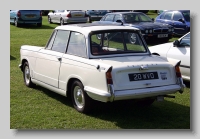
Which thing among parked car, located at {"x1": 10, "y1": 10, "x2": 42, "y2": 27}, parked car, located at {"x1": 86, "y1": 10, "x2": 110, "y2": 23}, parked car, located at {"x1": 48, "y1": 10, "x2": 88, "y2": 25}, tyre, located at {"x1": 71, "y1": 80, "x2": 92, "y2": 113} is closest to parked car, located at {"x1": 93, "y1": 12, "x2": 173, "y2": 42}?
parked car, located at {"x1": 48, "y1": 10, "x2": 88, "y2": 25}

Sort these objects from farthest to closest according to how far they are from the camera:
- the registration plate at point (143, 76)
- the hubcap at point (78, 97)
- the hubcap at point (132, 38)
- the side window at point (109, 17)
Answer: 1. the side window at point (109, 17)
2. the hubcap at point (132, 38)
3. the hubcap at point (78, 97)
4. the registration plate at point (143, 76)

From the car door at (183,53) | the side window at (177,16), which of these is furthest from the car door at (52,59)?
the side window at (177,16)

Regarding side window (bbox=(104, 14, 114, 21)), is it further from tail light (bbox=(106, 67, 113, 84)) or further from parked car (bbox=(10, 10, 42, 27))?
tail light (bbox=(106, 67, 113, 84))

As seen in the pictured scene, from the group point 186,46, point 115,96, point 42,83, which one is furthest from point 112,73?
point 186,46

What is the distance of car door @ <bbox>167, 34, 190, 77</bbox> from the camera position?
7958 millimetres

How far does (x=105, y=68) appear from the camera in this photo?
5.45 meters

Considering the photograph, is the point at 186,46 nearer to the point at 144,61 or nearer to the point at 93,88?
the point at 144,61

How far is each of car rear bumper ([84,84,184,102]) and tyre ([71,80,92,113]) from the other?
22 centimetres

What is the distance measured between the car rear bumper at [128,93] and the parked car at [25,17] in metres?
16.1

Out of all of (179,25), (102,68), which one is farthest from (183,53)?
(179,25)

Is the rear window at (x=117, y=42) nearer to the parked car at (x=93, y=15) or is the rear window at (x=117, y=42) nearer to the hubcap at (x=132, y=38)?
the hubcap at (x=132, y=38)

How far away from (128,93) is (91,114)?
107cm

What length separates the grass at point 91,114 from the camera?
5770 mm

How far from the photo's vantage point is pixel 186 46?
8305 millimetres
